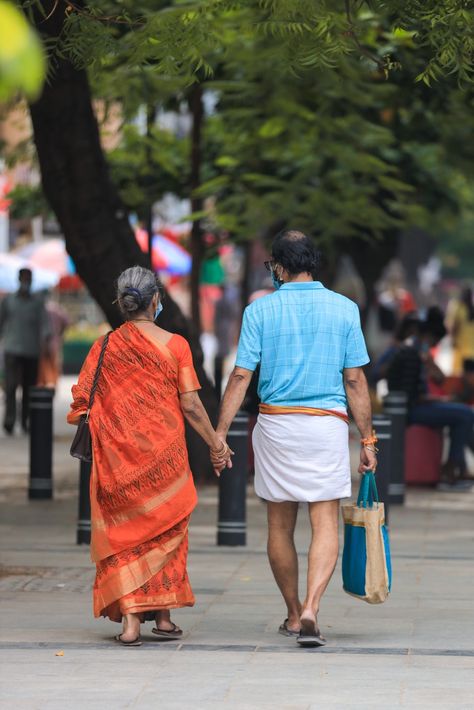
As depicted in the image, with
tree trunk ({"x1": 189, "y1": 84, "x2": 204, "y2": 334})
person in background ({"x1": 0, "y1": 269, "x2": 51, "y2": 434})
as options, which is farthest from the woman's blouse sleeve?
person in background ({"x1": 0, "y1": 269, "x2": 51, "y2": 434})

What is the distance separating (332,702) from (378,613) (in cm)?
218

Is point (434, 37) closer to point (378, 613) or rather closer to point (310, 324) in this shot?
point (310, 324)

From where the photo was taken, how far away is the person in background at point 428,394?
13336 mm

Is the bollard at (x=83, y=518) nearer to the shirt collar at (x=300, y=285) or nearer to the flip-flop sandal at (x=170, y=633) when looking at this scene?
the flip-flop sandal at (x=170, y=633)

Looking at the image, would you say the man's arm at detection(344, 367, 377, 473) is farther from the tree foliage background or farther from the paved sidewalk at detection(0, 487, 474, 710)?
the tree foliage background

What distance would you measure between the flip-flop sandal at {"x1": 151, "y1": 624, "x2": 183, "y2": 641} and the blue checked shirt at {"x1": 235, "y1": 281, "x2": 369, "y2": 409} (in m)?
1.09

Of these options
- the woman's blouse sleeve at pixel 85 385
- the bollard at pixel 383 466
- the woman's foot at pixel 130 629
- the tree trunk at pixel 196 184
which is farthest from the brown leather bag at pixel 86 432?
the tree trunk at pixel 196 184

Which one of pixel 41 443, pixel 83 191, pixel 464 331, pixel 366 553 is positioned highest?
pixel 83 191

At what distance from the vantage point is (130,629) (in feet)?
21.5

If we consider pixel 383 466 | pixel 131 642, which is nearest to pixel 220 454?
pixel 131 642

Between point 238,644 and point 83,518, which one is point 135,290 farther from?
point 83,518

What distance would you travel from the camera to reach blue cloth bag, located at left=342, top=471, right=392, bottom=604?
6574mm

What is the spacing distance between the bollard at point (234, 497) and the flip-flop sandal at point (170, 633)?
132 inches

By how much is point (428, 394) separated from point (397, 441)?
1322 millimetres
